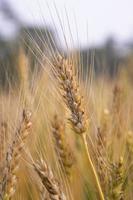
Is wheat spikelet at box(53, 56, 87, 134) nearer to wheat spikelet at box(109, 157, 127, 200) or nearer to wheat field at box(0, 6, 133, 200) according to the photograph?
wheat field at box(0, 6, 133, 200)

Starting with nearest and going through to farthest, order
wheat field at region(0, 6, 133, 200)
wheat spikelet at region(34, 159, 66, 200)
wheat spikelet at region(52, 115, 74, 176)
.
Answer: wheat spikelet at region(34, 159, 66, 200)
wheat field at region(0, 6, 133, 200)
wheat spikelet at region(52, 115, 74, 176)

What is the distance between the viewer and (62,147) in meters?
1.94

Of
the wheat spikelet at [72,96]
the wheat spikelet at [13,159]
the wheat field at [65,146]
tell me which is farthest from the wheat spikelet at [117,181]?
the wheat spikelet at [13,159]

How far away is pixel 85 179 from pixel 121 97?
65cm

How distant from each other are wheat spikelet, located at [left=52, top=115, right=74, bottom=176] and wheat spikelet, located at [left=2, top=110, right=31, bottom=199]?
325mm

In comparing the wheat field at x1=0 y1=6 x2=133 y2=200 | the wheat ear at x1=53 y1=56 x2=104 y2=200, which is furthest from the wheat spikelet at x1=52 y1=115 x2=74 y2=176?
the wheat ear at x1=53 y1=56 x2=104 y2=200

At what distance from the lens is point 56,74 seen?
1.70 meters

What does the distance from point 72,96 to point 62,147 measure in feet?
1.19

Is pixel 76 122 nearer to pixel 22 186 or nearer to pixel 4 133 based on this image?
pixel 4 133

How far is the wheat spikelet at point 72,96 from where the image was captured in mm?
1634

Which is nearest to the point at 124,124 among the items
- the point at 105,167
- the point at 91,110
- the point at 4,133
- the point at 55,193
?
the point at 91,110

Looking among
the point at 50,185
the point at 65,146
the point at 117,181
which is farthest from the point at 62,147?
the point at 50,185

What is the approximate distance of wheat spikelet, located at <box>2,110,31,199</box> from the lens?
1.55 metres

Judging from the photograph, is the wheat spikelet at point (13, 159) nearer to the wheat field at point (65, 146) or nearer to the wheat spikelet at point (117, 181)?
the wheat field at point (65, 146)
